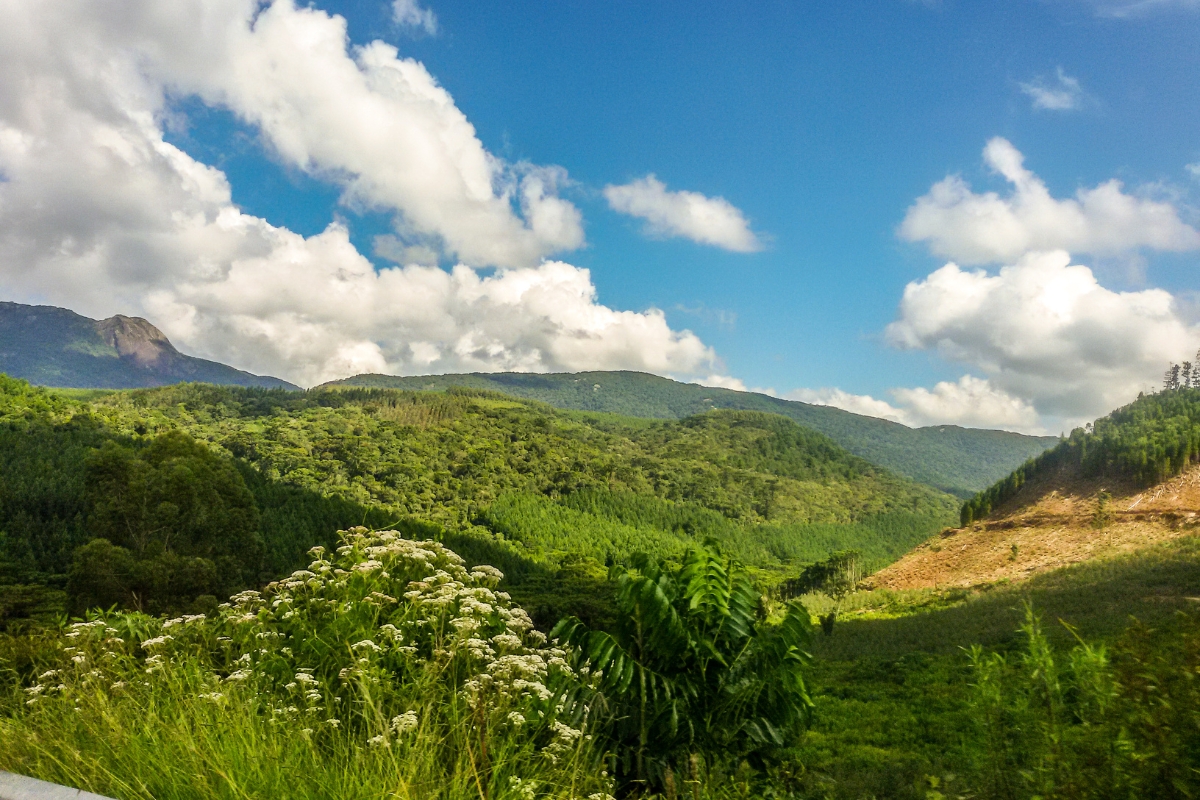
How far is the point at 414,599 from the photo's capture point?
4.56 meters

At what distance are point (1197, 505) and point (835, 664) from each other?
4481 cm

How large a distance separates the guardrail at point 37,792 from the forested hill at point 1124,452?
75.2m

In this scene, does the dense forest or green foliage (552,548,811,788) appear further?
green foliage (552,548,811,788)

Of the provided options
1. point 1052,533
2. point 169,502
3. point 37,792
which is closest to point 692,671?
point 37,792

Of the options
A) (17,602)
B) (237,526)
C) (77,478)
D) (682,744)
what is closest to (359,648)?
(682,744)

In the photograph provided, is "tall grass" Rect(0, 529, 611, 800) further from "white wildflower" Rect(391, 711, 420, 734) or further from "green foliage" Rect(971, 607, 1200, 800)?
"green foliage" Rect(971, 607, 1200, 800)

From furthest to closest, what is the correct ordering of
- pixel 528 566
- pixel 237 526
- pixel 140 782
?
pixel 528 566 → pixel 237 526 → pixel 140 782

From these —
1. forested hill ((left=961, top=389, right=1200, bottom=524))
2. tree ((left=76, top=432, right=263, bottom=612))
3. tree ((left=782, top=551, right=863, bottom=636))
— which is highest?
forested hill ((left=961, top=389, right=1200, bottom=524))

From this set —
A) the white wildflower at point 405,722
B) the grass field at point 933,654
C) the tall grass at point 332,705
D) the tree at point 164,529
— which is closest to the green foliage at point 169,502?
the tree at point 164,529

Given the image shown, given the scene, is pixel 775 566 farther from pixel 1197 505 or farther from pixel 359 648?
pixel 359 648

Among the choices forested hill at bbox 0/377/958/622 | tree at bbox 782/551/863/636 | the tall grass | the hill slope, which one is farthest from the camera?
tree at bbox 782/551/863/636

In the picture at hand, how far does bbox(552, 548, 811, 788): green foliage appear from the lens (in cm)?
376

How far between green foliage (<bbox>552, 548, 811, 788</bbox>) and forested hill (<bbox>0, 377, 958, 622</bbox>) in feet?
1.33

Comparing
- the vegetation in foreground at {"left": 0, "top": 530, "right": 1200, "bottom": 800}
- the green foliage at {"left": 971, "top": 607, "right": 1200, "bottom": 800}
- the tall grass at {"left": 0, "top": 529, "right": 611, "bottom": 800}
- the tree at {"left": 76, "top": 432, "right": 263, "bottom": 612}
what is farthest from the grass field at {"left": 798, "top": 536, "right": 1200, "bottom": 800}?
the tree at {"left": 76, "top": 432, "right": 263, "bottom": 612}
